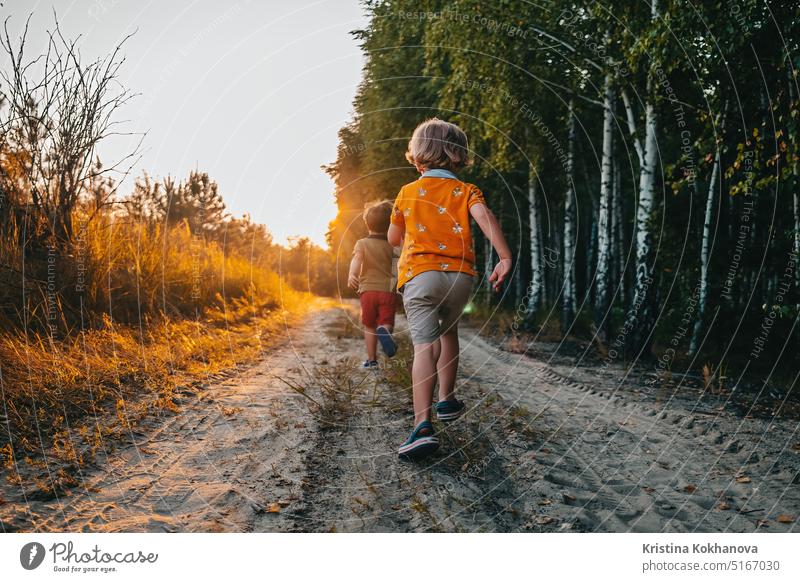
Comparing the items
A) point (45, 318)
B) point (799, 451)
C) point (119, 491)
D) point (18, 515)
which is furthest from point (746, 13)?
point (45, 318)

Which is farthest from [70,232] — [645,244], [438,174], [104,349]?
[645,244]

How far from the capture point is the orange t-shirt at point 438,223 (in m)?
3.46

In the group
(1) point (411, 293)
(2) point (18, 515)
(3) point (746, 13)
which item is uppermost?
(3) point (746, 13)

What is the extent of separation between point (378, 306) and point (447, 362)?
10.4ft

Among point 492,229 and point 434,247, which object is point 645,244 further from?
point 434,247

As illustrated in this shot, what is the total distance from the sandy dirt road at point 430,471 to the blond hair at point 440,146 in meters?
1.86

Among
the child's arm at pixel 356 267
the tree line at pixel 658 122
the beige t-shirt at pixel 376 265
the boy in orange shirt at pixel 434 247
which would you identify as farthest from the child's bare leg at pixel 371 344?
the tree line at pixel 658 122

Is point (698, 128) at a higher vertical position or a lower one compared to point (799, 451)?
higher

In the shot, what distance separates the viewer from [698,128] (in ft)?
35.6

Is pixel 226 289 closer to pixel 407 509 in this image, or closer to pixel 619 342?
pixel 619 342

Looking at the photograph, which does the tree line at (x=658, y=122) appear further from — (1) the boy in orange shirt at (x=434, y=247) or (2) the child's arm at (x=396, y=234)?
(2) the child's arm at (x=396, y=234)

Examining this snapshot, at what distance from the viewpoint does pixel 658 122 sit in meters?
8.48

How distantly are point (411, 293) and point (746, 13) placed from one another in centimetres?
423

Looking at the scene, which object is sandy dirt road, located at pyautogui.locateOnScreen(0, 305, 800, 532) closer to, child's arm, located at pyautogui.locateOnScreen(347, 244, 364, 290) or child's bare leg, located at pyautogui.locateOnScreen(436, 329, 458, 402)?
child's bare leg, located at pyautogui.locateOnScreen(436, 329, 458, 402)
